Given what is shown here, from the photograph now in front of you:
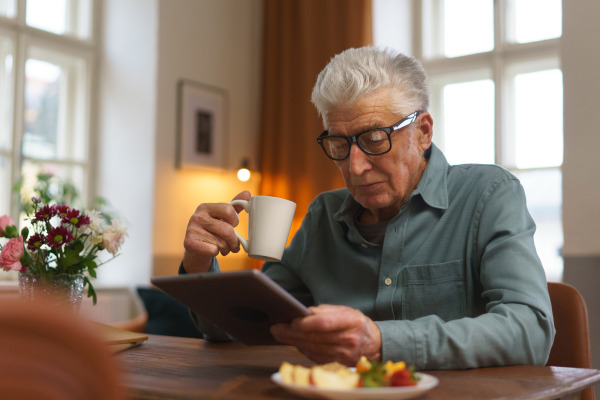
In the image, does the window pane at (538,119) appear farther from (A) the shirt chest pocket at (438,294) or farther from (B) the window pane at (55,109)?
(A) the shirt chest pocket at (438,294)

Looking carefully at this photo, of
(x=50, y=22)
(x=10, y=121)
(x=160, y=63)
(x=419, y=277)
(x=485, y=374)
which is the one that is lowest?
(x=485, y=374)

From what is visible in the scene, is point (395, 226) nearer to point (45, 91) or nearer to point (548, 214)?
point (548, 214)

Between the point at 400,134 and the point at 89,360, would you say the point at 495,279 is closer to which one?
the point at 400,134

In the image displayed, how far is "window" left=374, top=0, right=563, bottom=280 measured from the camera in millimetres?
4371

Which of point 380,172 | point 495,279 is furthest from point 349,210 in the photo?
point 495,279

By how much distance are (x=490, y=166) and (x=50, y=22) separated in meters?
3.95

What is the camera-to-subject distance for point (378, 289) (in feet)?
5.06

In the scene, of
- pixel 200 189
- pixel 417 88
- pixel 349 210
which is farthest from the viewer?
pixel 200 189

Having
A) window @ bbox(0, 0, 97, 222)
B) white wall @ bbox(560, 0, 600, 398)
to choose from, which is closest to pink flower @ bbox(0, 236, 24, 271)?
white wall @ bbox(560, 0, 600, 398)

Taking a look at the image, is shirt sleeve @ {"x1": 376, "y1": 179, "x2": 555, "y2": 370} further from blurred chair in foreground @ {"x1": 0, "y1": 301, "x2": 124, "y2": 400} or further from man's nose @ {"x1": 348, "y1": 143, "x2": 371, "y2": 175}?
blurred chair in foreground @ {"x1": 0, "y1": 301, "x2": 124, "y2": 400}

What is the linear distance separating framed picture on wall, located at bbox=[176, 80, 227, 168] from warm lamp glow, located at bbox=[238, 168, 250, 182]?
0.47 ft

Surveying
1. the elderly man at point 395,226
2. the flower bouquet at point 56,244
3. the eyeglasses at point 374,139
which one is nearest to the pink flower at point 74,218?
the flower bouquet at point 56,244

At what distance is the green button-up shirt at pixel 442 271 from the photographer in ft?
3.71

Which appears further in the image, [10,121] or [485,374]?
[10,121]
